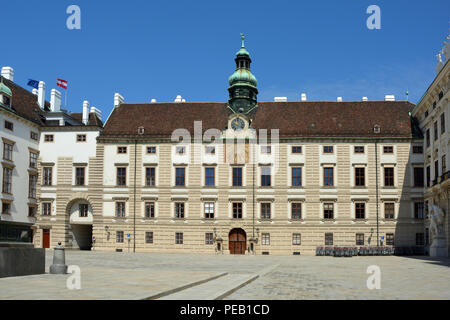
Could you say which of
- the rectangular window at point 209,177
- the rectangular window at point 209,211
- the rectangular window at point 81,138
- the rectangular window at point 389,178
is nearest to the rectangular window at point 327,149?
the rectangular window at point 389,178

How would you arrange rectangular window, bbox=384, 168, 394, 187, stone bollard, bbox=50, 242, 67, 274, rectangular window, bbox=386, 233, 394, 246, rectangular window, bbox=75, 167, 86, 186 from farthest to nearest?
rectangular window, bbox=75, 167, 86, 186 → rectangular window, bbox=384, 168, 394, 187 → rectangular window, bbox=386, 233, 394, 246 → stone bollard, bbox=50, 242, 67, 274

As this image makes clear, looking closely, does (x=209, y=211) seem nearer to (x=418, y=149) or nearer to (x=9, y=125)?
(x=9, y=125)

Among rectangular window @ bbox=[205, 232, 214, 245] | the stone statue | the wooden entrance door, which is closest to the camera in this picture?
the stone statue

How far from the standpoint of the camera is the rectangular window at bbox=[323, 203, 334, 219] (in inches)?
2245

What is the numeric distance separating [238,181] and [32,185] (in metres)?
21.4

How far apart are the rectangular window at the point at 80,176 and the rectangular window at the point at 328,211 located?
25.4m

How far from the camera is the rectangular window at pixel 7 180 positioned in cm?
5293

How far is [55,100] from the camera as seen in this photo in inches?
2496

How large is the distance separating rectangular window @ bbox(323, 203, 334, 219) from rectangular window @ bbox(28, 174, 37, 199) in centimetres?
3018

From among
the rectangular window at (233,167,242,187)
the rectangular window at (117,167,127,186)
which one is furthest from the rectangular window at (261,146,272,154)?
the rectangular window at (117,167,127,186)

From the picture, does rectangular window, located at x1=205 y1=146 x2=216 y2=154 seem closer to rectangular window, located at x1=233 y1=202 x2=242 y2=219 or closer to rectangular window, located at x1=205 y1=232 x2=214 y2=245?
rectangular window, located at x1=233 y1=202 x2=242 y2=219
